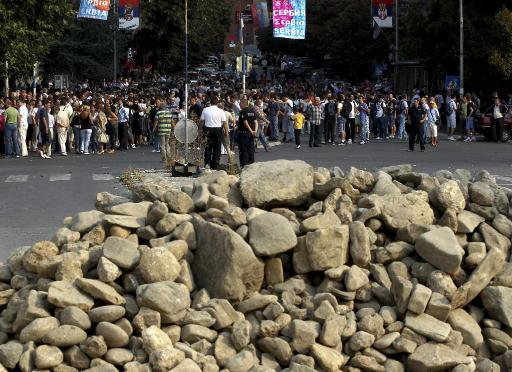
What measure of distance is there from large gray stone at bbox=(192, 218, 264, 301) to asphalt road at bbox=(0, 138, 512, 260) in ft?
17.2

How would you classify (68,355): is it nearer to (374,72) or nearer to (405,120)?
(405,120)

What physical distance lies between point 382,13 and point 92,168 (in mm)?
35253

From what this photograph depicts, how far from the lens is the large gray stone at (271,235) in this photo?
9.01 m

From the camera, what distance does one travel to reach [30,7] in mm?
35812

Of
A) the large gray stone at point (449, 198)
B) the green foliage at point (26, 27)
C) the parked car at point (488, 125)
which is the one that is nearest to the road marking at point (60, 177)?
the green foliage at point (26, 27)

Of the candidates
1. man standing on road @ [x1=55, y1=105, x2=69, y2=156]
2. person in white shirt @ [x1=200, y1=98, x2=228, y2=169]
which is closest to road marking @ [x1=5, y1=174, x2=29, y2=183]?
person in white shirt @ [x1=200, y1=98, x2=228, y2=169]

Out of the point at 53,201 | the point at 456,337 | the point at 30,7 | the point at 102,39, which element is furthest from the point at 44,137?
the point at 102,39

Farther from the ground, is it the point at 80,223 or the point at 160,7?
the point at 160,7

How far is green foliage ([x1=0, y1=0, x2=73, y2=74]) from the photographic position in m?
34.1

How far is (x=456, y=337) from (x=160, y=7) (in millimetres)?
75148

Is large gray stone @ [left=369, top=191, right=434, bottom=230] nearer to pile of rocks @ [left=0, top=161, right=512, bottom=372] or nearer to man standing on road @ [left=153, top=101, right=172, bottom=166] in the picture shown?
pile of rocks @ [left=0, top=161, right=512, bottom=372]

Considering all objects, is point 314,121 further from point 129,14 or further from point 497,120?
point 129,14

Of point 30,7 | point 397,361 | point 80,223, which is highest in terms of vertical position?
point 30,7

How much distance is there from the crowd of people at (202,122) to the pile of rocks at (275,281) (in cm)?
1603
